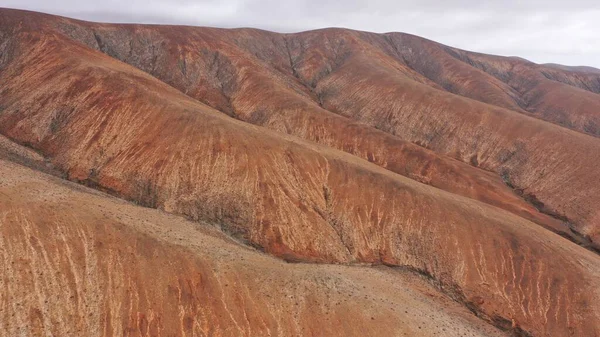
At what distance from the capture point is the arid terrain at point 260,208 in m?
21.3

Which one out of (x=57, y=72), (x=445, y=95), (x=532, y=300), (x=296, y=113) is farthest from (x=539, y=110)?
(x=57, y=72)

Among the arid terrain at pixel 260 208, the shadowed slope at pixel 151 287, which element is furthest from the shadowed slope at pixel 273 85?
the shadowed slope at pixel 151 287

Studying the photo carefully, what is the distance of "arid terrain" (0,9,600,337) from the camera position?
70.0ft

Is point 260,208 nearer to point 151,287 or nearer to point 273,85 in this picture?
point 151,287

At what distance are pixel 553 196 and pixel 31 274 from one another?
62.3 metres

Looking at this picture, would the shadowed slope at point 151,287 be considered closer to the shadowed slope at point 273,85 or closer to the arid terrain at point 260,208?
the arid terrain at point 260,208

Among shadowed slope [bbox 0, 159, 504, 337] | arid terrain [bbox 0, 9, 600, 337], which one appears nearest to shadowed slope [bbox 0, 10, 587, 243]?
arid terrain [bbox 0, 9, 600, 337]

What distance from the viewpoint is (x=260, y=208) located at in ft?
121

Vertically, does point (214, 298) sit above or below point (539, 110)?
below

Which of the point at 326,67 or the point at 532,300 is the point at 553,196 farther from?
the point at 326,67

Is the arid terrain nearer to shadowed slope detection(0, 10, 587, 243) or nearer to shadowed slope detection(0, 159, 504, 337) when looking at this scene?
shadowed slope detection(0, 159, 504, 337)

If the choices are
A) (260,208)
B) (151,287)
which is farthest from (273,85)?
(151,287)

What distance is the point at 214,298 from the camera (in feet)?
71.9

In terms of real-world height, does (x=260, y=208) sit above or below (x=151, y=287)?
below
